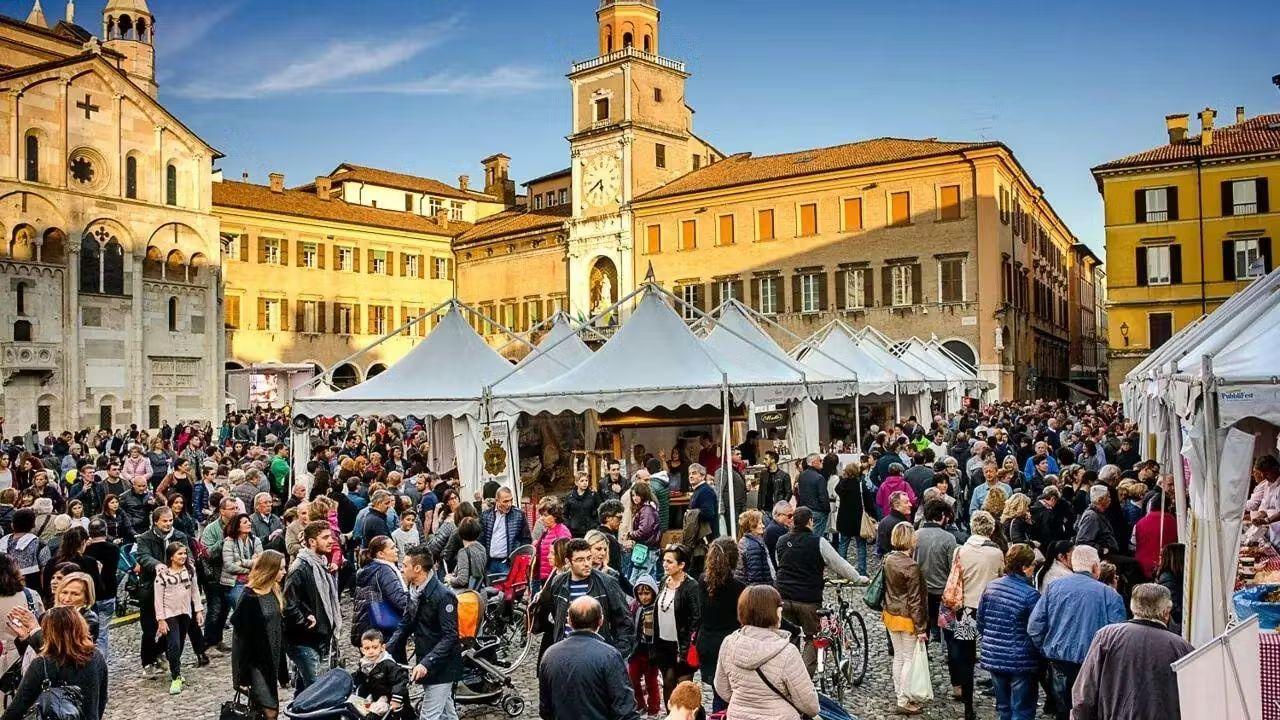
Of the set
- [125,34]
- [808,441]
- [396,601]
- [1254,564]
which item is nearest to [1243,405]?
[1254,564]

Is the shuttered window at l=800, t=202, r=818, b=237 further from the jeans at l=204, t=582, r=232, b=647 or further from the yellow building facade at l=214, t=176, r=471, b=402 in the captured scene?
the jeans at l=204, t=582, r=232, b=647

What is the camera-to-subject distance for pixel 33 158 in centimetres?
3052

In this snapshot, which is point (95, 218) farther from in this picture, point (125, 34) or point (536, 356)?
point (536, 356)

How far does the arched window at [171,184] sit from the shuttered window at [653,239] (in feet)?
60.9

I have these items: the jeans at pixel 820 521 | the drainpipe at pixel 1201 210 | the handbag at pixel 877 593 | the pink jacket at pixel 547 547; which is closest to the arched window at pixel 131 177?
the jeans at pixel 820 521

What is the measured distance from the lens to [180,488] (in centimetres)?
1211

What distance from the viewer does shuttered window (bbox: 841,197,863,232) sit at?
38.2 m

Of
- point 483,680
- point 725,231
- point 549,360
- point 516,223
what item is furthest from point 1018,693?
point 516,223

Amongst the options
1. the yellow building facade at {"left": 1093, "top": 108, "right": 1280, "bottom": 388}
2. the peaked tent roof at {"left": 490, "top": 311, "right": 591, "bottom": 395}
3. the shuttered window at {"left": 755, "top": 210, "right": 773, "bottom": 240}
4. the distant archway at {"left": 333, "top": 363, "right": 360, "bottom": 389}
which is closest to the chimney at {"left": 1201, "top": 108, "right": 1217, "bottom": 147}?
the yellow building facade at {"left": 1093, "top": 108, "right": 1280, "bottom": 388}

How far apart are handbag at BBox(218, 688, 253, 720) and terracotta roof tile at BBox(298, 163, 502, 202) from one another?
48.5 metres

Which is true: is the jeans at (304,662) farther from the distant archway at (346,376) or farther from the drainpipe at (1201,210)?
the distant archway at (346,376)

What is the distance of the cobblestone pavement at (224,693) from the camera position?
7.38m

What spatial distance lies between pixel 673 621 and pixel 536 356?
10.8m

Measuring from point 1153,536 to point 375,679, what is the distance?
19.3ft
